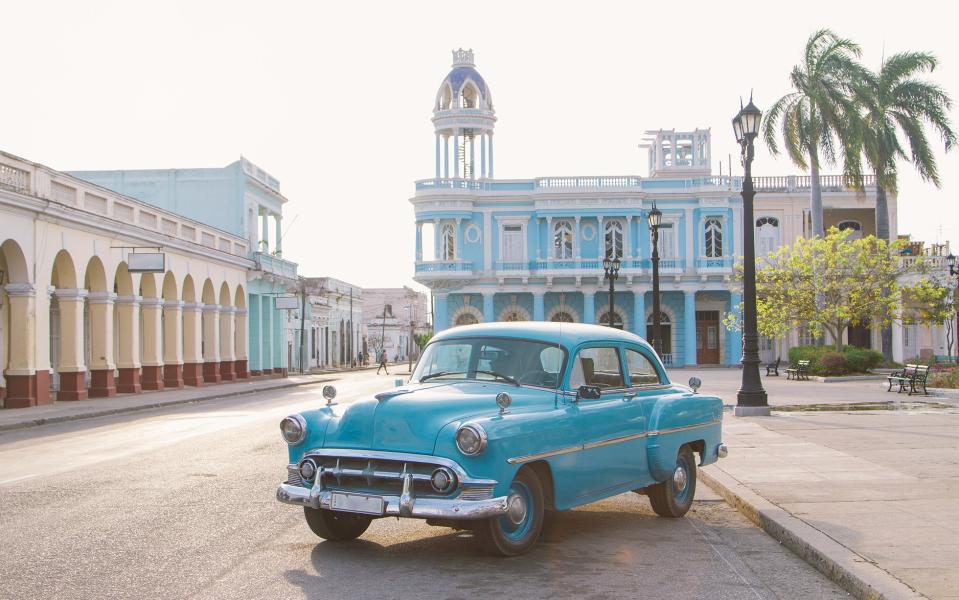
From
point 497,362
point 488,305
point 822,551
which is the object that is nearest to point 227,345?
point 488,305

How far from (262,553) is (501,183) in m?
50.3

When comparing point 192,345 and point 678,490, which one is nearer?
point 678,490

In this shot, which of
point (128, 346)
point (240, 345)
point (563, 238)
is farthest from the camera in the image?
point (563, 238)

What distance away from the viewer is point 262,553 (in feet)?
24.4

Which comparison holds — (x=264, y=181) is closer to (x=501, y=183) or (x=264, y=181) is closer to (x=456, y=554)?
(x=501, y=183)

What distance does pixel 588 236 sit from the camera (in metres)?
57.0

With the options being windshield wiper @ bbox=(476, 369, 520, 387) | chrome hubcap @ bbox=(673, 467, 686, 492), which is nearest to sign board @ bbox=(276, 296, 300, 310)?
chrome hubcap @ bbox=(673, 467, 686, 492)

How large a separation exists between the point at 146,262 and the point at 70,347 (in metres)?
3.24

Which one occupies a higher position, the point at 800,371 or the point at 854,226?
the point at 854,226

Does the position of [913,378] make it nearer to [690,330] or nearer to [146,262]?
[146,262]

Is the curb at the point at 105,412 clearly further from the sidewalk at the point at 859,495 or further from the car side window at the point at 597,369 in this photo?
the car side window at the point at 597,369

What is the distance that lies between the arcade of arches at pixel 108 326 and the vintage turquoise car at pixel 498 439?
2098cm

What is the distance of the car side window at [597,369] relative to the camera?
811 cm

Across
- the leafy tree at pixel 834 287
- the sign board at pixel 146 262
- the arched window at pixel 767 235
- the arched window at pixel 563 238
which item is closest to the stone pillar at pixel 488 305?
the arched window at pixel 563 238
